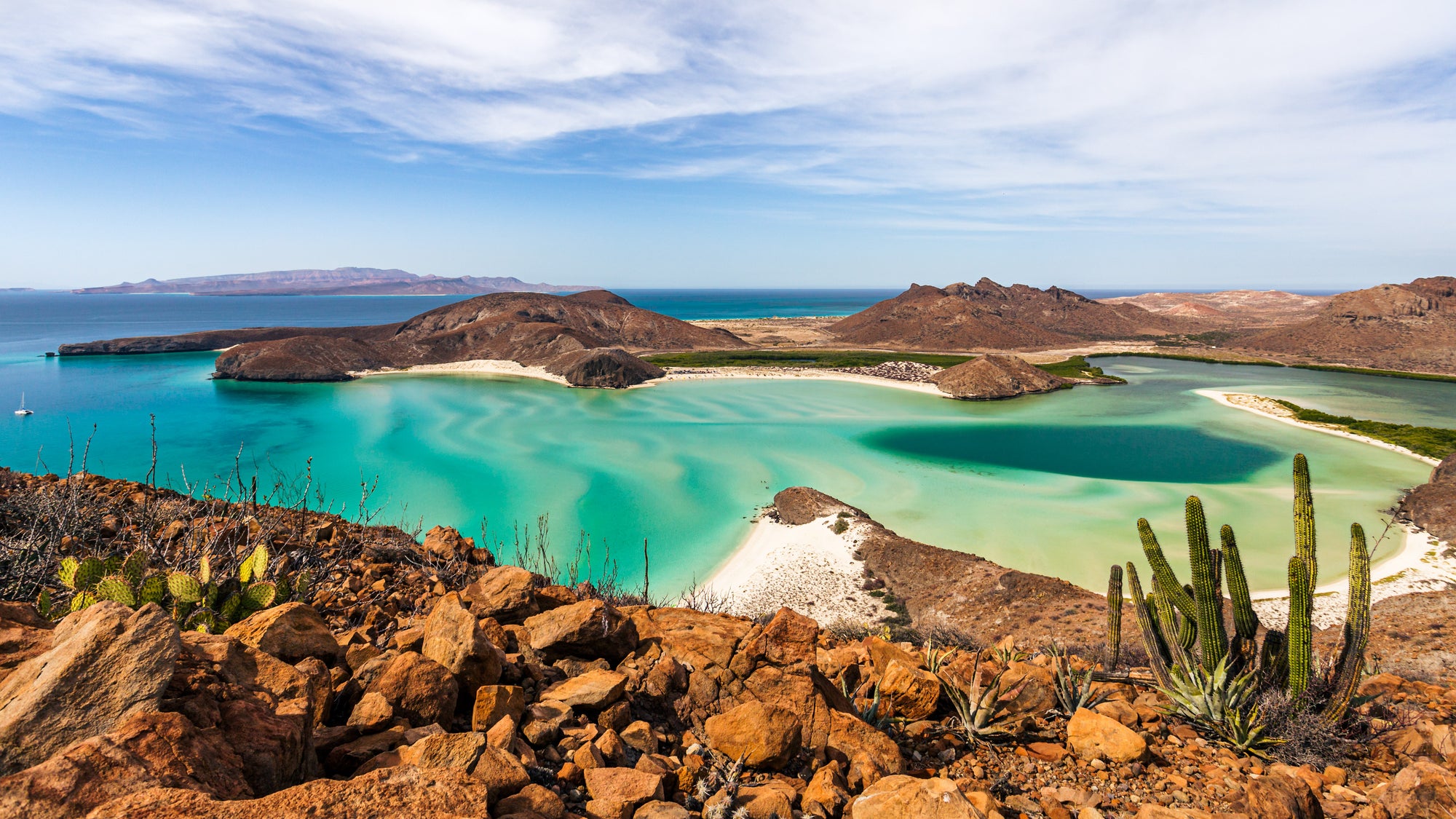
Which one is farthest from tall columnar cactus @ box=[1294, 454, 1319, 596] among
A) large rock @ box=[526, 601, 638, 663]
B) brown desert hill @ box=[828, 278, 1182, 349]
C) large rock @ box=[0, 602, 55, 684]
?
brown desert hill @ box=[828, 278, 1182, 349]

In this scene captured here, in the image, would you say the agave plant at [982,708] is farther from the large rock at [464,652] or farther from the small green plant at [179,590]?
the small green plant at [179,590]

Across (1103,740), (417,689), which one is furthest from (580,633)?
(1103,740)

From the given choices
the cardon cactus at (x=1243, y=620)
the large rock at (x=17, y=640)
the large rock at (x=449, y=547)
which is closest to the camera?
the large rock at (x=17, y=640)

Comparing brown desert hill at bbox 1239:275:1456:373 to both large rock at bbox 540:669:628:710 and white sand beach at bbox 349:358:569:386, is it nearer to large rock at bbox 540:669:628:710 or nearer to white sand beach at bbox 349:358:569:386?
white sand beach at bbox 349:358:569:386

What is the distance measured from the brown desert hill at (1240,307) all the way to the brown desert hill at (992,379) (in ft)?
297

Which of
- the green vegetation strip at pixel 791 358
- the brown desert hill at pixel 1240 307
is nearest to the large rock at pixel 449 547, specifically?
the green vegetation strip at pixel 791 358

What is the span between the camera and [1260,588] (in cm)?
1628

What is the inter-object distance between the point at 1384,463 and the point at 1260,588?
834 inches

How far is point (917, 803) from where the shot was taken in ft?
9.63

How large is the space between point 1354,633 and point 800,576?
12.1 meters

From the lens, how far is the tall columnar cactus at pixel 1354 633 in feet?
17.1

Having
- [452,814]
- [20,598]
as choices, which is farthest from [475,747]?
[20,598]

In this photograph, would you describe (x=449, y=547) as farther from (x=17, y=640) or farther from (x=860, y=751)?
(x=860, y=751)

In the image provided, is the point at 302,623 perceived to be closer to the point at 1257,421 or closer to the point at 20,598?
the point at 20,598
